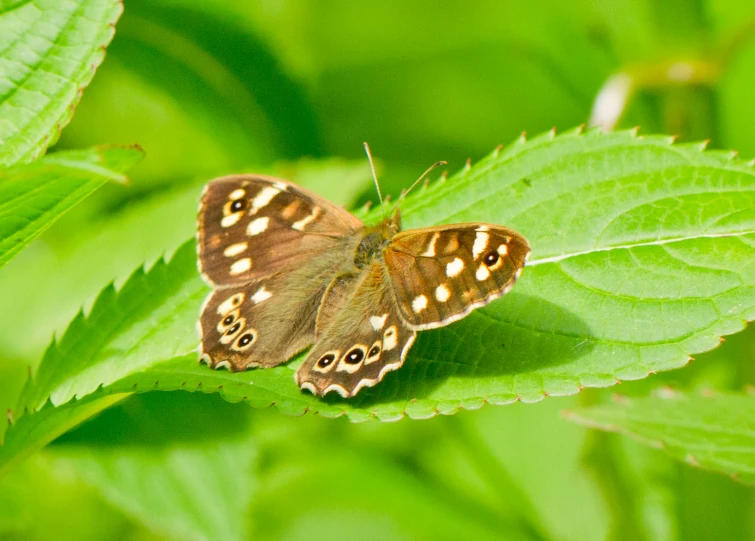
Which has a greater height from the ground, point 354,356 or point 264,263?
point 264,263

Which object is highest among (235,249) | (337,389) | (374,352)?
(235,249)

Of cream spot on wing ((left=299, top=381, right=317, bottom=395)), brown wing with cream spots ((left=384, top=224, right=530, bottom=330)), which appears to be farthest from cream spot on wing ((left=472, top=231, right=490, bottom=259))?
cream spot on wing ((left=299, top=381, right=317, bottom=395))

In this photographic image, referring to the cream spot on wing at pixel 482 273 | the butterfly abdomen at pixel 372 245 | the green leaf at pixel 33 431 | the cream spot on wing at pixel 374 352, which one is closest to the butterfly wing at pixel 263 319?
the butterfly abdomen at pixel 372 245

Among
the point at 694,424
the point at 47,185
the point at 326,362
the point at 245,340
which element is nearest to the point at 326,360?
the point at 326,362

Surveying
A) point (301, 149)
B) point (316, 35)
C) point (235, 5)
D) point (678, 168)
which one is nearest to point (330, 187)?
point (301, 149)

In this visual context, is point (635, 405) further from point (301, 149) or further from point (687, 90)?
point (301, 149)

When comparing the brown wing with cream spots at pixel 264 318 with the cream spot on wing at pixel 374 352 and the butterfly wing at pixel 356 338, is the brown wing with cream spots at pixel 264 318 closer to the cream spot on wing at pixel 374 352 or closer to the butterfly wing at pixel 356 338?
the butterfly wing at pixel 356 338

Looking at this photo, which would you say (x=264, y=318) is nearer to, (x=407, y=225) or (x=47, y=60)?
(x=407, y=225)
